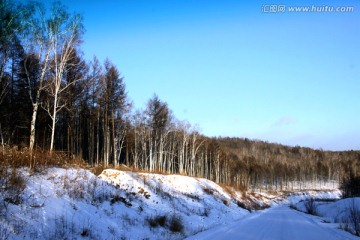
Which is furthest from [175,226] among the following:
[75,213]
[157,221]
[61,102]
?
[61,102]

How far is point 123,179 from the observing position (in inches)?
843

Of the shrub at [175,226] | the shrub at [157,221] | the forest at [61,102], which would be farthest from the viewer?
the forest at [61,102]

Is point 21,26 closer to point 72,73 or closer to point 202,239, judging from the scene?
point 72,73

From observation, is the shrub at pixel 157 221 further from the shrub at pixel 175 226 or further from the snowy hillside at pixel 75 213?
the shrub at pixel 175 226

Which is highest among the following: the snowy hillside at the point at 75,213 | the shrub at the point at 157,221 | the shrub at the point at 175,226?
the snowy hillside at the point at 75,213

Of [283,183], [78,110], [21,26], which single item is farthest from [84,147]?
[283,183]

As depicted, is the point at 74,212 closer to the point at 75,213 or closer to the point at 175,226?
the point at 75,213

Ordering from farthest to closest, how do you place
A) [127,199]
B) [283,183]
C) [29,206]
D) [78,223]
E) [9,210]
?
[283,183], [127,199], [78,223], [29,206], [9,210]

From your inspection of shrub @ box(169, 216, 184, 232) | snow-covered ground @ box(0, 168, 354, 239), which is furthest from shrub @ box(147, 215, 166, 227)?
shrub @ box(169, 216, 184, 232)

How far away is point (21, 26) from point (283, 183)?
120 m

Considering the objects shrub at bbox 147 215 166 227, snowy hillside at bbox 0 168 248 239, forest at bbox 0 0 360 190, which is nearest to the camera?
snowy hillside at bbox 0 168 248 239

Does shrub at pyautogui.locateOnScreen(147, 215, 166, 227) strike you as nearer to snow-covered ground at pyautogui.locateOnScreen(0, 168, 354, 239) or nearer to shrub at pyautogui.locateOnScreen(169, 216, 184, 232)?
snow-covered ground at pyautogui.locateOnScreen(0, 168, 354, 239)

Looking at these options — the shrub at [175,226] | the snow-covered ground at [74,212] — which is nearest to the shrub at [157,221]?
the snow-covered ground at [74,212]

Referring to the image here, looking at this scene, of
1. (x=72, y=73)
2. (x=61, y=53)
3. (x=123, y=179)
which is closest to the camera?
(x=123, y=179)
